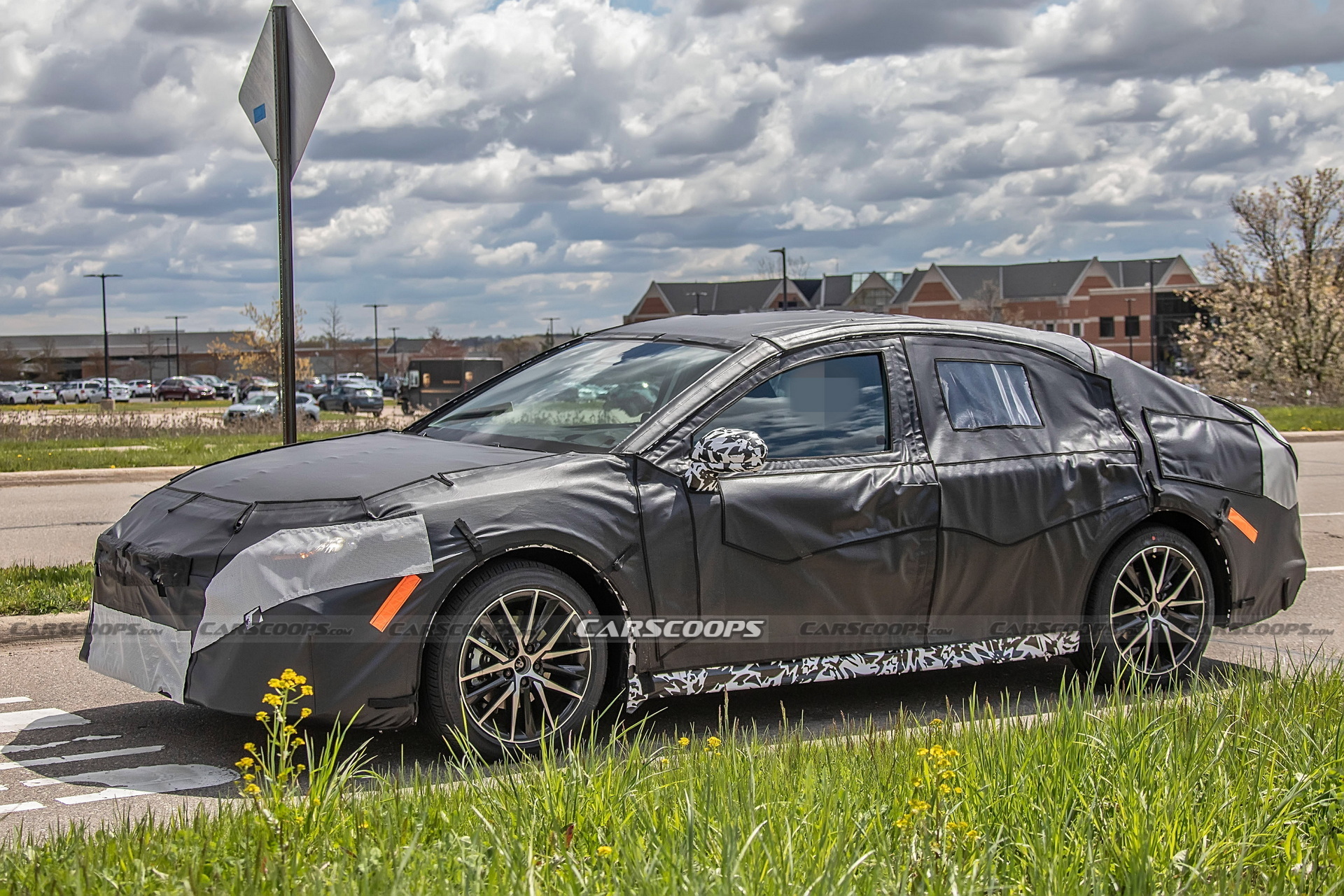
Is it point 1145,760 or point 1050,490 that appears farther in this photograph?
point 1050,490

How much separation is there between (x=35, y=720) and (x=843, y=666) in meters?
3.35

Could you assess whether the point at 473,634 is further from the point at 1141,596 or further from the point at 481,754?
the point at 1141,596

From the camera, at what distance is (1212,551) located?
6.18m

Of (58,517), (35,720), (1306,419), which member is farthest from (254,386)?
(35,720)

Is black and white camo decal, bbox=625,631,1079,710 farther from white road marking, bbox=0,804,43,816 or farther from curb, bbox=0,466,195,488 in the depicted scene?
curb, bbox=0,466,195,488

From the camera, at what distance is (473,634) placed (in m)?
4.52

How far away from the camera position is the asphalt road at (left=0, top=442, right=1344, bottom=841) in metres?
4.48

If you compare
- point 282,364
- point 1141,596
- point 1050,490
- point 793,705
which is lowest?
point 793,705

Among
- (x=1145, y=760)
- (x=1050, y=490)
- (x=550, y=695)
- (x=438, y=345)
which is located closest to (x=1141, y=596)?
(x=1050, y=490)

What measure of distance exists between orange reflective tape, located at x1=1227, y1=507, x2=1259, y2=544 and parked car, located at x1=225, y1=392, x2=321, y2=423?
A: 2657cm

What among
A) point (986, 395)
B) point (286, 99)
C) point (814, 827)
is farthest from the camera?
point (286, 99)

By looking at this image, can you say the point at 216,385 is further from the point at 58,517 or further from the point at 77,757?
the point at 77,757

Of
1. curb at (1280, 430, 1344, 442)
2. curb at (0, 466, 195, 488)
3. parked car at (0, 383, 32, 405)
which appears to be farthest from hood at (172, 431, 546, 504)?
parked car at (0, 383, 32, 405)

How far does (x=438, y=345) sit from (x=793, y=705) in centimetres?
11985
